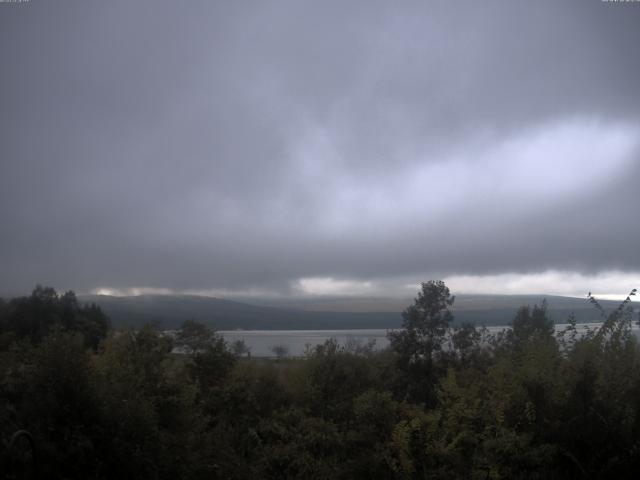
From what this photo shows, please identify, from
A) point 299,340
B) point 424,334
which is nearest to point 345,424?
point 424,334

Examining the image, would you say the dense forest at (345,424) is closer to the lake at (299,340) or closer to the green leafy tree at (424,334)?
the lake at (299,340)

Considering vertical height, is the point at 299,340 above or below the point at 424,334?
below

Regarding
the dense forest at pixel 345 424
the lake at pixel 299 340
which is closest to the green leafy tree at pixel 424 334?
the lake at pixel 299 340

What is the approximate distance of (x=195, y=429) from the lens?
1800cm

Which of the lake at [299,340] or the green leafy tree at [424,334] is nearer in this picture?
the lake at [299,340]

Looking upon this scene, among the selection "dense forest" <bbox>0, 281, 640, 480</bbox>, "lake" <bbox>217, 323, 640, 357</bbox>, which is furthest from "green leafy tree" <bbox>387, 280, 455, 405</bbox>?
"dense forest" <bbox>0, 281, 640, 480</bbox>

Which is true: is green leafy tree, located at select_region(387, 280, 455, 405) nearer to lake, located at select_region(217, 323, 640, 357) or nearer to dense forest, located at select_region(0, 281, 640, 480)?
lake, located at select_region(217, 323, 640, 357)

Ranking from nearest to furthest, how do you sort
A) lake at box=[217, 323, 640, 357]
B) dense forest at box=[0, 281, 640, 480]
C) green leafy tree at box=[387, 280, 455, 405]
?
dense forest at box=[0, 281, 640, 480] < lake at box=[217, 323, 640, 357] < green leafy tree at box=[387, 280, 455, 405]

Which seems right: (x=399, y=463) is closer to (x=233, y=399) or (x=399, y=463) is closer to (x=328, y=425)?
(x=328, y=425)

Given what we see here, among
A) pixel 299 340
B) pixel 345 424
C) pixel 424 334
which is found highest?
pixel 424 334

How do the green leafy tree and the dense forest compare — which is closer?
the dense forest

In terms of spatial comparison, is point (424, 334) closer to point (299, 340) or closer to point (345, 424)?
point (345, 424)

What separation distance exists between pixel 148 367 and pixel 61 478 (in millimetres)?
10008

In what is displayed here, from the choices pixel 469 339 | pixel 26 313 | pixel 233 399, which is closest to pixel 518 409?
pixel 233 399
